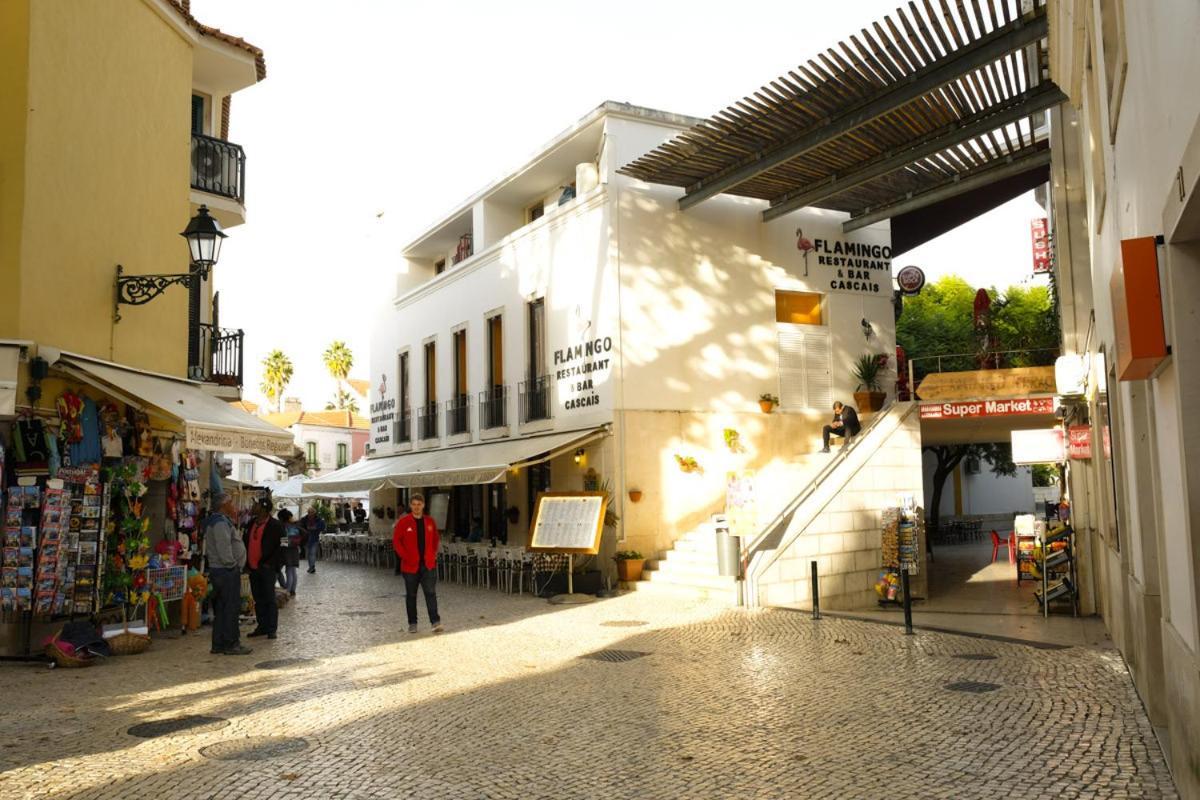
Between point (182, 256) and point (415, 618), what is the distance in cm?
584

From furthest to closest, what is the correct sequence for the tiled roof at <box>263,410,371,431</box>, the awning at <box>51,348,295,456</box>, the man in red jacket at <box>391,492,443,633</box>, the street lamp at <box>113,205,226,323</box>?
the tiled roof at <box>263,410,371,431</box> < the man in red jacket at <box>391,492,443,633</box> < the street lamp at <box>113,205,226,323</box> < the awning at <box>51,348,295,456</box>

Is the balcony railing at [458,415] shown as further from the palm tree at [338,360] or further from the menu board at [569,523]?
the palm tree at [338,360]

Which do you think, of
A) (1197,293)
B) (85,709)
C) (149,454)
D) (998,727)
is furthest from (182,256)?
(1197,293)

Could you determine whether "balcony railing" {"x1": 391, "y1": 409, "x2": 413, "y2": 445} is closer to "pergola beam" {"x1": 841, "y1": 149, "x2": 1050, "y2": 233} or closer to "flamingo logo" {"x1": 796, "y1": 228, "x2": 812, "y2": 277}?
"flamingo logo" {"x1": 796, "y1": 228, "x2": 812, "y2": 277}

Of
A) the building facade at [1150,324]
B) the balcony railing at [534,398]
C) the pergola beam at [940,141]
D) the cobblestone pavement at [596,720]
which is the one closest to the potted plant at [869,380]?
the pergola beam at [940,141]

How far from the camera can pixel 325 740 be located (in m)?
6.68

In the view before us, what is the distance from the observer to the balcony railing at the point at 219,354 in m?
15.4

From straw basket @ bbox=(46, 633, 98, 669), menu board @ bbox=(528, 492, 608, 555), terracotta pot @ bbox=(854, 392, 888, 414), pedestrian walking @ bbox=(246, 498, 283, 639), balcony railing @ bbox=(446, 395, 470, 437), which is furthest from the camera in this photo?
balcony railing @ bbox=(446, 395, 470, 437)

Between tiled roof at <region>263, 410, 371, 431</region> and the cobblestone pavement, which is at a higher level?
tiled roof at <region>263, 410, 371, 431</region>

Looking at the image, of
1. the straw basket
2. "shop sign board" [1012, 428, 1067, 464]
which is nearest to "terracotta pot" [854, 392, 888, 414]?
"shop sign board" [1012, 428, 1067, 464]

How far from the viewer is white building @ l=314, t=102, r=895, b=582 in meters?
18.0

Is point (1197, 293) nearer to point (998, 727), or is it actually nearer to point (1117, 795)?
point (1117, 795)

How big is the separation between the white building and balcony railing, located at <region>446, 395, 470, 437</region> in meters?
0.12

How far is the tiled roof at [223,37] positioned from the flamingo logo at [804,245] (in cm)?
1054
